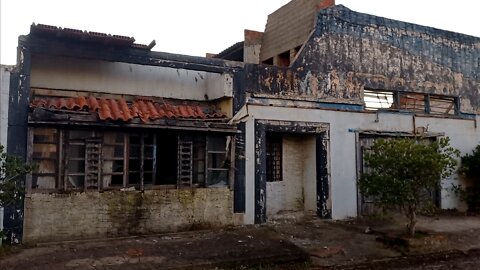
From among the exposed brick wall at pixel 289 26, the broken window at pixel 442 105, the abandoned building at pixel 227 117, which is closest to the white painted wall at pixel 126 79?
the abandoned building at pixel 227 117

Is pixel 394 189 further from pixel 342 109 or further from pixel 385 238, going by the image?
pixel 342 109

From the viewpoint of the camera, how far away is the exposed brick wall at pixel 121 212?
333 inches

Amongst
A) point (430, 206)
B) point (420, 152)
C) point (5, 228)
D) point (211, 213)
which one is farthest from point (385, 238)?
point (5, 228)

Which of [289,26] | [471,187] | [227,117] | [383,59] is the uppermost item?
[289,26]

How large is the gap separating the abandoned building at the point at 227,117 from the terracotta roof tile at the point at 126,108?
0.15ft

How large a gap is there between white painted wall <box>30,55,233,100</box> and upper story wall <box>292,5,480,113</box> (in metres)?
2.43

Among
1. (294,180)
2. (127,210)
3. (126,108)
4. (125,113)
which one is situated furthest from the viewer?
(294,180)

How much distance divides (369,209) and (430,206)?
355 cm

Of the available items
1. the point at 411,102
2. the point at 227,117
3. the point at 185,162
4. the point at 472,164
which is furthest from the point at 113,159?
the point at 472,164

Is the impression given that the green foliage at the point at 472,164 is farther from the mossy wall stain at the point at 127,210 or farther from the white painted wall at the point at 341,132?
the mossy wall stain at the point at 127,210

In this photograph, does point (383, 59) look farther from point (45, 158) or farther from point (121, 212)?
point (45, 158)

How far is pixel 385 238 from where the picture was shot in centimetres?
932

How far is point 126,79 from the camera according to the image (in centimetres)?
1037

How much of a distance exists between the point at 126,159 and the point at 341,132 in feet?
19.4
